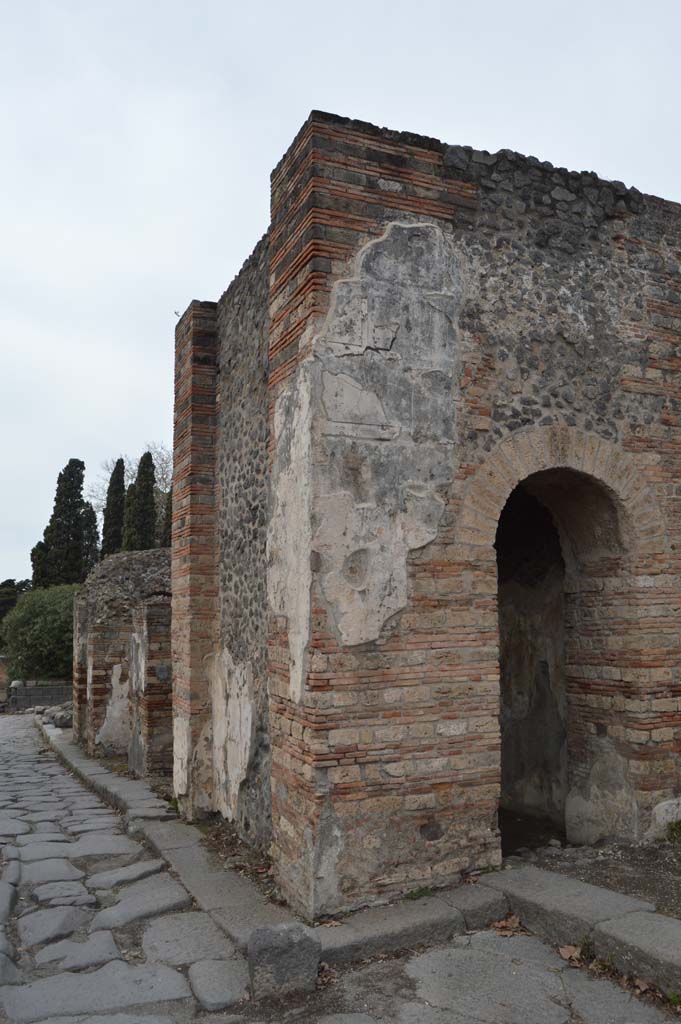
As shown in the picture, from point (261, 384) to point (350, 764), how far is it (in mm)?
→ 3036

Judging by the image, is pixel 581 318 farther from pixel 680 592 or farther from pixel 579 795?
pixel 579 795

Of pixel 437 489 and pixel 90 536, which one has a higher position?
pixel 90 536

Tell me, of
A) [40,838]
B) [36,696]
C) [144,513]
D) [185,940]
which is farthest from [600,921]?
[144,513]

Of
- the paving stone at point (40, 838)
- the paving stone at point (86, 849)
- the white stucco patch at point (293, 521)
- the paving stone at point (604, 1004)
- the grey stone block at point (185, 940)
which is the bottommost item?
the paving stone at point (40, 838)

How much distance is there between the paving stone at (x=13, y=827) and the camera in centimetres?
708

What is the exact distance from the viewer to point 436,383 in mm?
5031

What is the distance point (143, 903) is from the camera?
5047mm

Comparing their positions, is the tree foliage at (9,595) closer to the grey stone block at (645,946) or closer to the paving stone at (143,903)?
the paving stone at (143,903)

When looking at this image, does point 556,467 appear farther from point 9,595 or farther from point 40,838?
point 9,595

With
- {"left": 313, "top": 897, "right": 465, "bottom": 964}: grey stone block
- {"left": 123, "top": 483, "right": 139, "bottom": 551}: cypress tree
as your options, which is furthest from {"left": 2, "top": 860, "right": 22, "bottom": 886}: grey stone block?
{"left": 123, "top": 483, "right": 139, "bottom": 551}: cypress tree

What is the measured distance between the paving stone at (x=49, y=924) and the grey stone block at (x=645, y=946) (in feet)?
9.83

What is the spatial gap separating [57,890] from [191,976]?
6.08 feet

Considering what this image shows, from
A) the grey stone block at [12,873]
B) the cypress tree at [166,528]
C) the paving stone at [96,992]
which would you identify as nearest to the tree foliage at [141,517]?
the cypress tree at [166,528]

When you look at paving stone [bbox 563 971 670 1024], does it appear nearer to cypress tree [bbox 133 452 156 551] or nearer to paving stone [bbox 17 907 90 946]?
paving stone [bbox 17 907 90 946]
